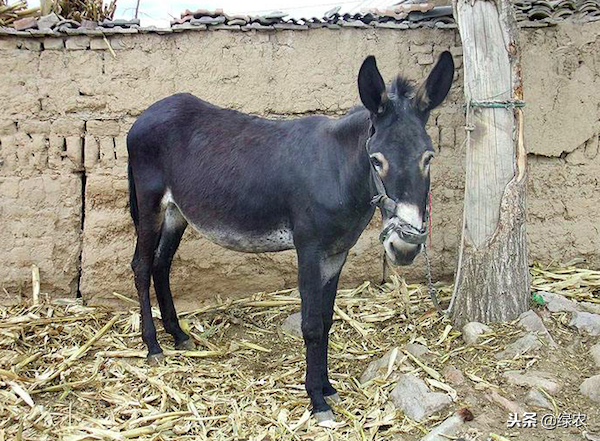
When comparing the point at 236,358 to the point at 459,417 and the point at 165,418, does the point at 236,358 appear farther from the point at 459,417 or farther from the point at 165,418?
the point at 459,417

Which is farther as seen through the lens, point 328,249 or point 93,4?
point 93,4

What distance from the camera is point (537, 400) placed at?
3391mm

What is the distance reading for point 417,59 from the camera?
5020 mm

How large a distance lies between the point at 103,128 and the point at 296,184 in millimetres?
2078

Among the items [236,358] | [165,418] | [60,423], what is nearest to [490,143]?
[236,358]

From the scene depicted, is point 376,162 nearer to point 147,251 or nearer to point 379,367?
point 379,367

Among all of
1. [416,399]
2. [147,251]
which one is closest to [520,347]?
[416,399]

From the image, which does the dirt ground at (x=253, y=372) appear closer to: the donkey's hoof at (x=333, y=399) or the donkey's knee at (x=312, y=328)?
the donkey's hoof at (x=333, y=399)

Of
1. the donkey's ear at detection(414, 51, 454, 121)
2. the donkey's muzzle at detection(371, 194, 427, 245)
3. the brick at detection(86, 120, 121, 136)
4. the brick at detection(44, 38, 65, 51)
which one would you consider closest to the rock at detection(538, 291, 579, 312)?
the donkey's muzzle at detection(371, 194, 427, 245)

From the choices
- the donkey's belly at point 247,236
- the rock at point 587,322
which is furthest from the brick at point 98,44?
the rock at point 587,322

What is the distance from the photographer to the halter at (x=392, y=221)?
2834 millimetres

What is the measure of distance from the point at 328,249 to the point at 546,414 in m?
1.50

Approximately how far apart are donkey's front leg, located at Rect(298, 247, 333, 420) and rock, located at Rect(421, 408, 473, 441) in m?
0.59

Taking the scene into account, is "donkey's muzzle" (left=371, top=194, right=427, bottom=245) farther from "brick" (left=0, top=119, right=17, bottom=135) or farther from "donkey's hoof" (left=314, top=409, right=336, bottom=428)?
"brick" (left=0, top=119, right=17, bottom=135)
